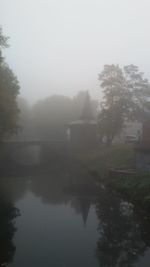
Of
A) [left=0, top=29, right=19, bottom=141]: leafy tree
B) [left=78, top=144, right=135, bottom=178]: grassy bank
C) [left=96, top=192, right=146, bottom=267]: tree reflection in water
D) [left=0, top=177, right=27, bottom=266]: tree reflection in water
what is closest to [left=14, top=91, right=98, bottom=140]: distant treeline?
[left=0, top=29, right=19, bottom=141]: leafy tree

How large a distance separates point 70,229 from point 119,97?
3406 cm

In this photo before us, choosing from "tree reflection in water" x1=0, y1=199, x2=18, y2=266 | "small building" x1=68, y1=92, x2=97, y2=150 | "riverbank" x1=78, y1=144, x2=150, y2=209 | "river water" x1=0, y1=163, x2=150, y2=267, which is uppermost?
"small building" x1=68, y1=92, x2=97, y2=150

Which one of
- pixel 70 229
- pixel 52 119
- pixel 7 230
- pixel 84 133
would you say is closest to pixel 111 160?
pixel 84 133

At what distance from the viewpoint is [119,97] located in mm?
52094

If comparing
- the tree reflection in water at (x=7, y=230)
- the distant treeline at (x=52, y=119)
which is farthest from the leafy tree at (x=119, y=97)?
the distant treeline at (x=52, y=119)

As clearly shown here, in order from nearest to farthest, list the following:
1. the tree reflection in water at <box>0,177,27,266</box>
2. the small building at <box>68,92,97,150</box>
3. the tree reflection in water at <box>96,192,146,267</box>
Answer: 1. the tree reflection in water at <box>96,192,146,267</box>
2. the tree reflection in water at <box>0,177,27,266</box>
3. the small building at <box>68,92,97,150</box>

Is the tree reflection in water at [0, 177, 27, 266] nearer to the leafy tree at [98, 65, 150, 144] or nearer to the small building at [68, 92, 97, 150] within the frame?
the leafy tree at [98, 65, 150, 144]

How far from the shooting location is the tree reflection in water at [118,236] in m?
15.8

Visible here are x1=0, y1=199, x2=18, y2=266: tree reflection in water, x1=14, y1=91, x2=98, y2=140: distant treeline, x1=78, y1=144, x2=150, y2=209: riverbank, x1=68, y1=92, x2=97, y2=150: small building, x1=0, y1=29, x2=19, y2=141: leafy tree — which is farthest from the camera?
x1=14, y1=91, x2=98, y2=140: distant treeline

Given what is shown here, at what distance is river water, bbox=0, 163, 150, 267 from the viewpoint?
15.6m

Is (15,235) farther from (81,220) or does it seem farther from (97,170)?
(97,170)

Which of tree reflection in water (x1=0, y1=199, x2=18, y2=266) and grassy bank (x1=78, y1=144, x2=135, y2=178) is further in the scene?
grassy bank (x1=78, y1=144, x2=135, y2=178)

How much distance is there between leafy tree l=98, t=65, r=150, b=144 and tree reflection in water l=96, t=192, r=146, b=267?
82.9 feet

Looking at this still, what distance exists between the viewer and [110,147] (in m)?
53.2
